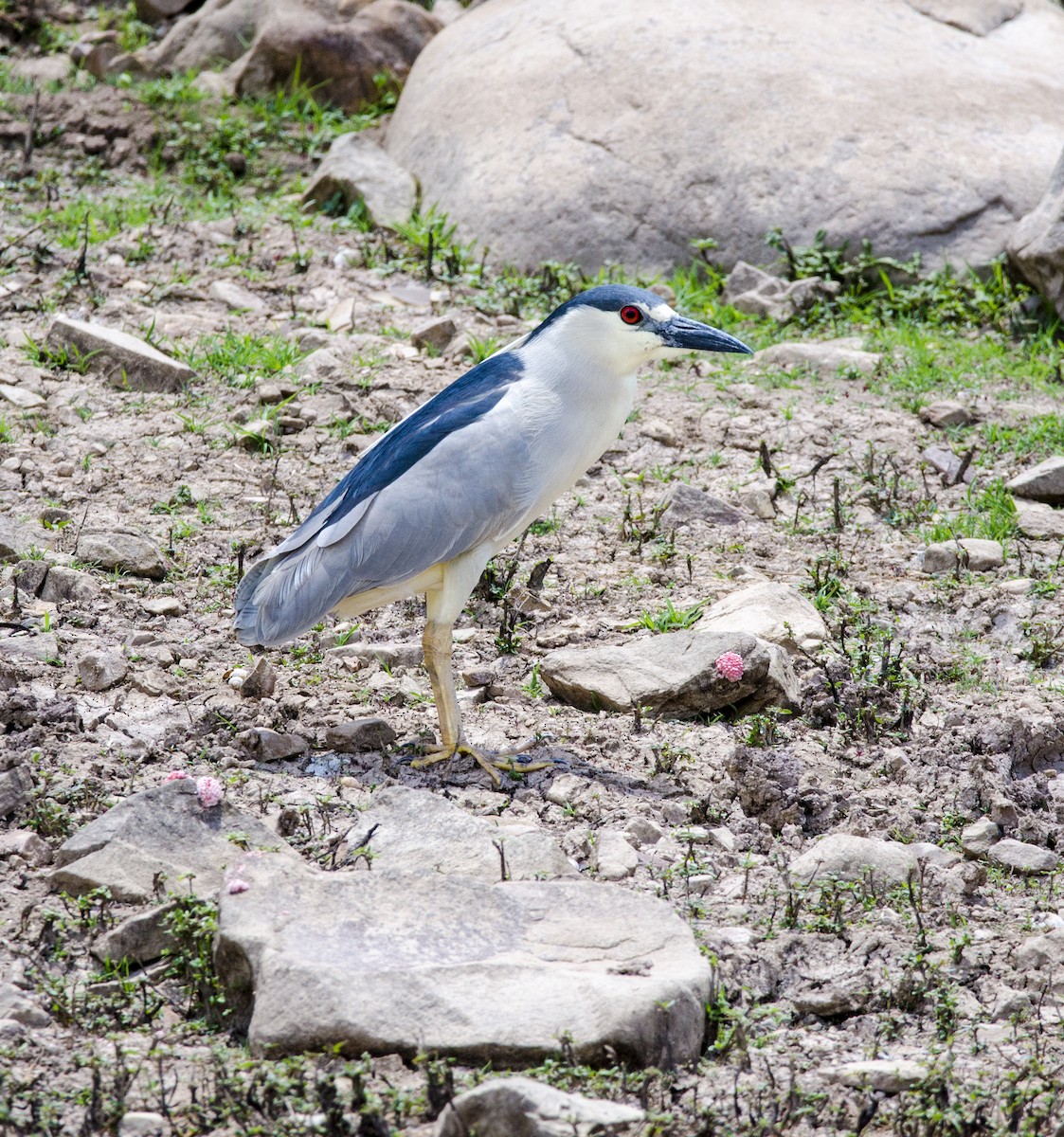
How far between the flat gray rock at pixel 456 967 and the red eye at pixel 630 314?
6.30 feet

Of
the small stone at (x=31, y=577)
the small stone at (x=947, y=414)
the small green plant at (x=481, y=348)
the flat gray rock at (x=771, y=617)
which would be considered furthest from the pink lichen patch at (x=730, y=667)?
the small green plant at (x=481, y=348)

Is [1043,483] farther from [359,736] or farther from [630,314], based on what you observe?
[359,736]

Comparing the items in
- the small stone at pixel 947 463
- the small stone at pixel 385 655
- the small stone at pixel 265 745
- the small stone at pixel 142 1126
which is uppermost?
the small stone at pixel 142 1126

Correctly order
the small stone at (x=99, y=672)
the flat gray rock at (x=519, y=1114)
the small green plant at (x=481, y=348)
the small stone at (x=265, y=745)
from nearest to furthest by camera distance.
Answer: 1. the flat gray rock at (x=519, y=1114)
2. the small stone at (x=265, y=745)
3. the small stone at (x=99, y=672)
4. the small green plant at (x=481, y=348)

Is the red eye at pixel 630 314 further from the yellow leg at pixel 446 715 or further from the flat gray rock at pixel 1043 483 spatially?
the flat gray rock at pixel 1043 483

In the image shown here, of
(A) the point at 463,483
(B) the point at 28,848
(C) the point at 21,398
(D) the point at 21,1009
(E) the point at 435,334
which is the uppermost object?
(A) the point at 463,483

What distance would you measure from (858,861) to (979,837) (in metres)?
0.42

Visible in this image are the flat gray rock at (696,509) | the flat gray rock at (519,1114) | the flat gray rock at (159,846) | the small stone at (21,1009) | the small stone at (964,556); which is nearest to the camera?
the flat gray rock at (519,1114)

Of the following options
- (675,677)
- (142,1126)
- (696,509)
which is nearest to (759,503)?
(696,509)

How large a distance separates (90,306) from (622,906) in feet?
16.7

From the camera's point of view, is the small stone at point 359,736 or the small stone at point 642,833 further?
the small stone at point 359,736

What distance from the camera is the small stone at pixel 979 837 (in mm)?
3898

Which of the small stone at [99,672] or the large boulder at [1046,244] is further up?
the large boulder at [1046,244]

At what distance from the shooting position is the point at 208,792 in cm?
361
